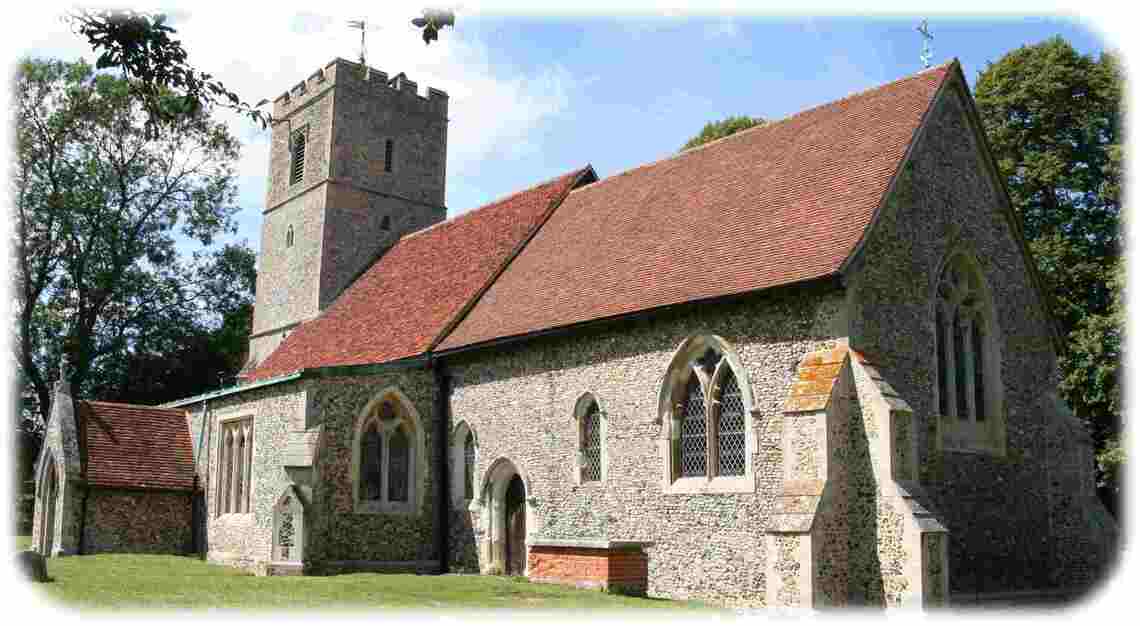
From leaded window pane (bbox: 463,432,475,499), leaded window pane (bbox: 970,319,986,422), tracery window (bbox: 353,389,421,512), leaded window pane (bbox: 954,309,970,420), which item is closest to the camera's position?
leaded window pane (bbox: 954,309,970,420)

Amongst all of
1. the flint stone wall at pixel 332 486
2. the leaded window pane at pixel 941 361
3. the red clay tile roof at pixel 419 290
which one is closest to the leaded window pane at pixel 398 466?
the flint stone wall at pixel 332 486

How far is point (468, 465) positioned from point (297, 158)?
15411 millimetres

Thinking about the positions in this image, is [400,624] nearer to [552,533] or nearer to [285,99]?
[552,533]

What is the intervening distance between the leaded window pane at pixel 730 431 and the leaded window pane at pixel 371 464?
725 cm

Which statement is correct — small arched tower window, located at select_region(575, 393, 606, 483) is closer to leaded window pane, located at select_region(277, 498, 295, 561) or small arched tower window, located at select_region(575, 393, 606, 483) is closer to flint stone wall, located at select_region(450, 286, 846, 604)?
flint stone wall, located at select_region(450, 286, 846, 604)

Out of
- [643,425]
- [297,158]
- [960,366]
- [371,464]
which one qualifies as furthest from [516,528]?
[297,158]

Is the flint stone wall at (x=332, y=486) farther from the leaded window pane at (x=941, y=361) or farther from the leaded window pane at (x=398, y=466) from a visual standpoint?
the leaded window pane at (x=941, y=361)

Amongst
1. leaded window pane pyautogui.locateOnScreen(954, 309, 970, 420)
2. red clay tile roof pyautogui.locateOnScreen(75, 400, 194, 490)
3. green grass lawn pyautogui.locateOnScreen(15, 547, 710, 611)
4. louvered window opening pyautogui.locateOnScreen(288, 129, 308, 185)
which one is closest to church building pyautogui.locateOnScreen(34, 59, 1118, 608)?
leaded window pane pyautogui.locateOnScreen(954, 309, 970, 420)

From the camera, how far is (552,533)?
1784 cm

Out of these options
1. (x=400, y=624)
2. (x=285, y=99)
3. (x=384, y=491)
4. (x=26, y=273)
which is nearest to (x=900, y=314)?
(x=400, y=624)

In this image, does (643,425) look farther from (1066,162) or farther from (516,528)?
(1066,162)

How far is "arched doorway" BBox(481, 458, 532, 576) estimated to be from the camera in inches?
744

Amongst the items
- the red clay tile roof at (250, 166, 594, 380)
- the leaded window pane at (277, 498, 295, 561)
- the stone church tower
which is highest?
the stone church tower

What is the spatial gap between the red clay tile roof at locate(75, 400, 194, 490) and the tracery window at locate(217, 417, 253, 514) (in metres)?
2.38
